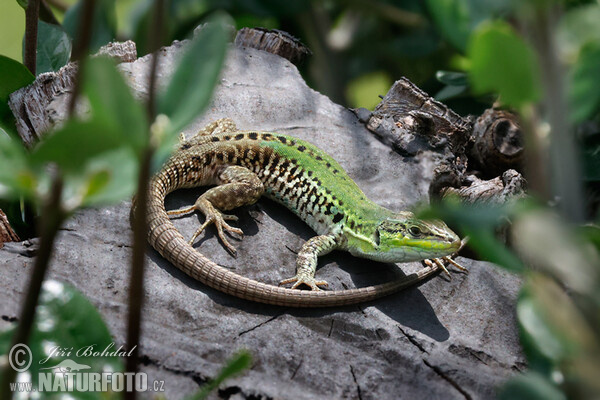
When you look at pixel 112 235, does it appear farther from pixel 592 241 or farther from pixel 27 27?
pixel 592 241

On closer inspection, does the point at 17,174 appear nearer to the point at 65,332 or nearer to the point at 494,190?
the point at 65,332

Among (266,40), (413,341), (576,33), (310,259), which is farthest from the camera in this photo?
(266,40)

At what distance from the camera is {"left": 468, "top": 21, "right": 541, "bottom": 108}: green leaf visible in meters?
0.55

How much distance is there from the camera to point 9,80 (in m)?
2.58

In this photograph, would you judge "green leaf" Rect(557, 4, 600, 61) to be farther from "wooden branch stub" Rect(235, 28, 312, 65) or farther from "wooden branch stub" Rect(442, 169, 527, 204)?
"wooden branch stub" Rect(235, 28, 312, 65)

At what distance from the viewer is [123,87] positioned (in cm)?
54

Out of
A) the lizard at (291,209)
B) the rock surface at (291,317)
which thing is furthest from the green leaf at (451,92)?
the lizard at (291,209)

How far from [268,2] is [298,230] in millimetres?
1474

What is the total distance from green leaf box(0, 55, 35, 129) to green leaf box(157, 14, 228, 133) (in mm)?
2217

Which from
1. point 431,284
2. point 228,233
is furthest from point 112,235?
point 431,284

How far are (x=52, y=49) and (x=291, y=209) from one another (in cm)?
137

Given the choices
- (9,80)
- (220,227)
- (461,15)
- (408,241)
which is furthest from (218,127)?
(461,15)

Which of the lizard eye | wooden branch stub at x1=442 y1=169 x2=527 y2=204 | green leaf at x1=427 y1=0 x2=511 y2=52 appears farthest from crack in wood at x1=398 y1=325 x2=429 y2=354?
green leaf at x1=427 y1=0 x2=511 y2=52

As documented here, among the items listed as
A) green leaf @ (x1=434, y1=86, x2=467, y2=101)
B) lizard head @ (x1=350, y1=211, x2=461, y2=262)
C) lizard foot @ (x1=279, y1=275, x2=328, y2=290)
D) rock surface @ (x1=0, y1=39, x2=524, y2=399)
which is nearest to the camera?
rock surface @ (x1=0, y1=39, x2=524, y2=399)
